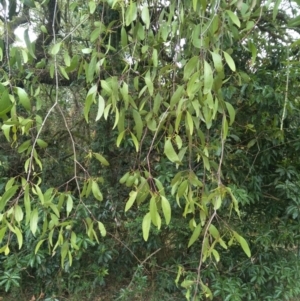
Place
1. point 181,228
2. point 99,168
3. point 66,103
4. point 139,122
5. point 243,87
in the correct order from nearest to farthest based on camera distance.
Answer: point 139,122, point 243,87, point 181,228, point 99,168, point 66,103

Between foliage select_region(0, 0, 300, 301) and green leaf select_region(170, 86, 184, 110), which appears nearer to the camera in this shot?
green leaf select_region(170, 86, 184, 110)

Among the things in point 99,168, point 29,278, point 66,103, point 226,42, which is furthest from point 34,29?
point 29,278

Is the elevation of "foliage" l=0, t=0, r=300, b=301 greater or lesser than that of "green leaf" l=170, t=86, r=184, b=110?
lesser

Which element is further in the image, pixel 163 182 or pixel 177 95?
pixel 163 182

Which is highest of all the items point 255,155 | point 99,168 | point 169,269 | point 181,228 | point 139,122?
point 139,122

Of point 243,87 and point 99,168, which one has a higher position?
point 243,87

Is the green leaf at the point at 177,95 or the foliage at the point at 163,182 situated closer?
the green leaf at the point at 177,95

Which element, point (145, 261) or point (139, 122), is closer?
point (139, 122)

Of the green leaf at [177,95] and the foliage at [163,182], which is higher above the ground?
the green leaf at [177,95]

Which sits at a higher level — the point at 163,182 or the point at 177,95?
the point at 177,95

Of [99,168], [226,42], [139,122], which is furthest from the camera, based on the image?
[99,168]

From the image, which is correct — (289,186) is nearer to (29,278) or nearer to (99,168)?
(99,168)

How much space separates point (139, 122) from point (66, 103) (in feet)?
5.39

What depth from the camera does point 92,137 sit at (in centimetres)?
255
